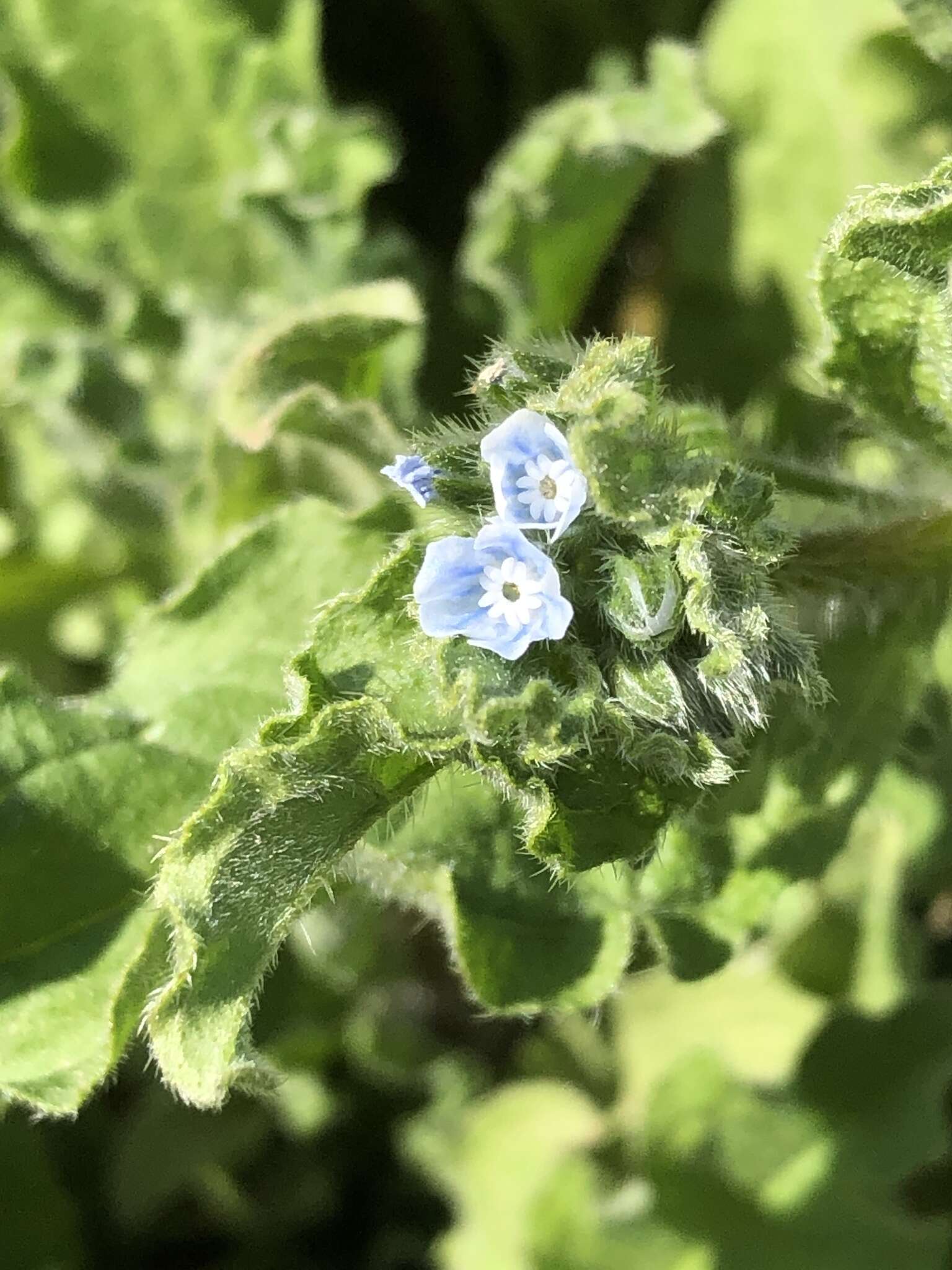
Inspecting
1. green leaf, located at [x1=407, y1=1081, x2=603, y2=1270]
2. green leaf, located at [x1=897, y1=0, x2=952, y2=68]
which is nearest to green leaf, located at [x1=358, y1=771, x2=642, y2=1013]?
green leaf, located at [x1=407, y1=1081, x2=603, y2=1270]

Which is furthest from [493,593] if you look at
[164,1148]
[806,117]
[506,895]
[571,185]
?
[164,1148]

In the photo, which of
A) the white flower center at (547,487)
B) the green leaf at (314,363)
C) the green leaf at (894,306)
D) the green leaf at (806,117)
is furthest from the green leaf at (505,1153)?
the white flower center at (547,487)

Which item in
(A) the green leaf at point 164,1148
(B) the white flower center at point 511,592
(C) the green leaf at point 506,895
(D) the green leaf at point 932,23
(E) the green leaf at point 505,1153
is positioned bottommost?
(E) the green leaf at point 505,1153

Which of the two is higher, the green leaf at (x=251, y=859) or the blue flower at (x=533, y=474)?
the blue flower at (x=533, y=474)

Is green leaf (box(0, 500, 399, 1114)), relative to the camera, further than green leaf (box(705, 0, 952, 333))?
No

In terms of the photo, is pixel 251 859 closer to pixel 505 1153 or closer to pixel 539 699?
pixel 539 699

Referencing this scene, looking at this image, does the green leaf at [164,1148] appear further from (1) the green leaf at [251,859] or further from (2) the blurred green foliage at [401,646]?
(1) the green leaf at [251,859]

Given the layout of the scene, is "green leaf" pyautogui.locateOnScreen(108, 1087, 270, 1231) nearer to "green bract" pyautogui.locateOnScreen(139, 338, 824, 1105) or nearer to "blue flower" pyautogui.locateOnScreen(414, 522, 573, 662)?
"green bract" pyautogui.locateOnScreen(139, 338, 824, 1105)

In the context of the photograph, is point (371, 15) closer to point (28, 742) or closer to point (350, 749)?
point (28, 742)
